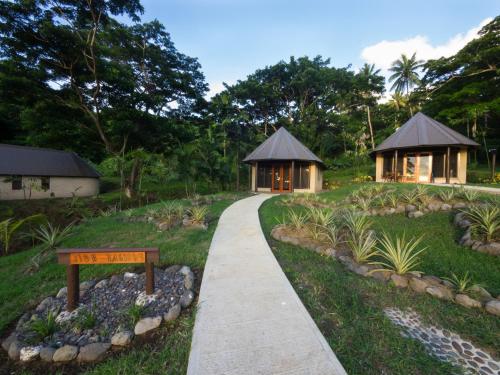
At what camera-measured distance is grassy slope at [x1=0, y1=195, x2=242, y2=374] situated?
2.09 metres

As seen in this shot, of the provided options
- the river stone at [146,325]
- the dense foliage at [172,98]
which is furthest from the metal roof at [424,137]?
the river stone at [146,325]

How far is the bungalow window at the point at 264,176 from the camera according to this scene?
1767 centimetres

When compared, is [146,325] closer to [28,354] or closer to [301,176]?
[28,354]

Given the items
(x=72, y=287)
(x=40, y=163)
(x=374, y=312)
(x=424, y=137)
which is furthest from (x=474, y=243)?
(x=40, y=163)

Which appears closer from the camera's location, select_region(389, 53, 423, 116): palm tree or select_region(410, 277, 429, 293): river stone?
select_region(410, 277, 429, 293): river stone

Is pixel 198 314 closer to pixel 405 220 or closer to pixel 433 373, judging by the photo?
pixel 433 373

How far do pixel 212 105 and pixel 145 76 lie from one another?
7948 millimetres

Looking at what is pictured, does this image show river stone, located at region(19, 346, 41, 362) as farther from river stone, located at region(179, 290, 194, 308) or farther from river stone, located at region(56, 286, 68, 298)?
river stone, located at region(179, 290, 194, 308)

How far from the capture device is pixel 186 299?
293cm

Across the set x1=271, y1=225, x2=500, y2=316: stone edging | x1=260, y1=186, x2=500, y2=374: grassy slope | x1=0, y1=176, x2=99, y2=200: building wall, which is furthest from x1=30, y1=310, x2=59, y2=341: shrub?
x1=0, y1=176, x2=99, y2=200: building wall

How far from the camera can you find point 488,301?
2766 millimetres

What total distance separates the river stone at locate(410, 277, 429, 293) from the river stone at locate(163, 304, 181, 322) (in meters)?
3.40

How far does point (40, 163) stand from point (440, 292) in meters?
26.6

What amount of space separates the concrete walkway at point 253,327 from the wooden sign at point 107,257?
1.03 metres
